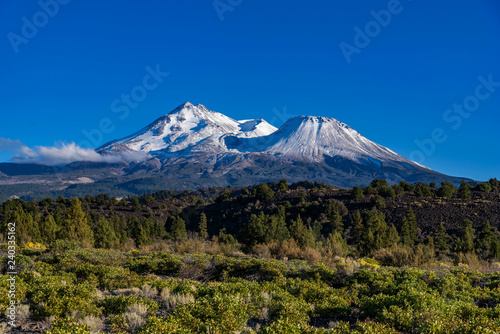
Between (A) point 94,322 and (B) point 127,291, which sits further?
(B) point 127,291

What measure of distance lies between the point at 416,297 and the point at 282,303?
8.62ft

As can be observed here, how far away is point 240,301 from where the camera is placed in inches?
247

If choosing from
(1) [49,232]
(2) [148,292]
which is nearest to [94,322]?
(2) [148,292]

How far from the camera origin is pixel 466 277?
1020 centimetres

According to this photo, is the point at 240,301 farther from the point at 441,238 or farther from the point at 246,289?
the point at 441,238

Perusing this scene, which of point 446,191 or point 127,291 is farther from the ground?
point 446,191

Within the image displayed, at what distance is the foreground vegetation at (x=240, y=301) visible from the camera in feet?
15.8

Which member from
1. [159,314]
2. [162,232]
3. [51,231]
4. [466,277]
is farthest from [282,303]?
[162,232]

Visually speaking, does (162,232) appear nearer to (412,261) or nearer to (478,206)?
(412,261)

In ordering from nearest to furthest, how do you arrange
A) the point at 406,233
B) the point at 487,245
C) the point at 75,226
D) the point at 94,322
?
1. the point at 94,322
2. the point at 75,226
3. the point at 487,245
4. the point at 406,233

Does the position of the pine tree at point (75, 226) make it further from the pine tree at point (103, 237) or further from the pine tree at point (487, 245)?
the pine tree at point (487, 245)

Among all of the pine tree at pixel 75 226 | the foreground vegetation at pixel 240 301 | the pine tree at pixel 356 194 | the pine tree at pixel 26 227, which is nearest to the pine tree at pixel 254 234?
the foreground vegetation at pixel 240 301

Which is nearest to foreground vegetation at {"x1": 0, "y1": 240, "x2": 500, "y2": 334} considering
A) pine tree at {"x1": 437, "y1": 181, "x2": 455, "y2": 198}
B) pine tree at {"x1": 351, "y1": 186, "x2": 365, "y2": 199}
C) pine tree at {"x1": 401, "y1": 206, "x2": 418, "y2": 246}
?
pine tree at {"x1": 401, "y1": 206, "x2": 418, "y2": 246}

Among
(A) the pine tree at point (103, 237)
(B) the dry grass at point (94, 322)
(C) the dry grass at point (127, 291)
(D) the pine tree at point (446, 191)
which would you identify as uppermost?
(D) the pine tree at point (446, 191)
